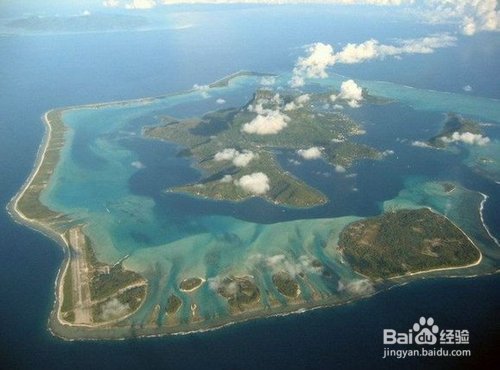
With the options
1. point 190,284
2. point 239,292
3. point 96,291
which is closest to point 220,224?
point 190,284

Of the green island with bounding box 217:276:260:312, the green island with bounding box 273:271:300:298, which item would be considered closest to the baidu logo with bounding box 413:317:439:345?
the green island with bounding box 273:271:300:298

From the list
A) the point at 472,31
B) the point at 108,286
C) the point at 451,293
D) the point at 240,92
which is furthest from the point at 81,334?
the point at 472,31

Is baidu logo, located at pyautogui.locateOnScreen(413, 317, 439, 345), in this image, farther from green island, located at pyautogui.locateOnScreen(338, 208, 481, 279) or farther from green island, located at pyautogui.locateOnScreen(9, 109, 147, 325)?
green island, located at pyautogui.locateOnScreen(9, 109, 147, 325)

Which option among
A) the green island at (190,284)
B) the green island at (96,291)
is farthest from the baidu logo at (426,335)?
the green island at (96,291)

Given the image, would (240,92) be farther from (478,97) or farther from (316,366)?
(316,366)

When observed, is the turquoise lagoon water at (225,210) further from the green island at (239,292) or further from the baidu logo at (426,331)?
the baidu logo at (426,331)
